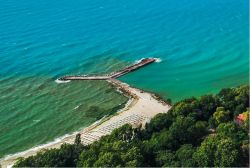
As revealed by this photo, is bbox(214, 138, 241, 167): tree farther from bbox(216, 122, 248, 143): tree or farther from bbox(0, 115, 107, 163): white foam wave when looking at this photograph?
bbox(0, 115, 107, 163): white foam wave

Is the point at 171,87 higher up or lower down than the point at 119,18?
lower down

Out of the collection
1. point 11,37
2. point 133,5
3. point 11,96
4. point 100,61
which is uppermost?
point 133,5

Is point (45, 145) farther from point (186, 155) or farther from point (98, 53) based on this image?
point (98, 53)

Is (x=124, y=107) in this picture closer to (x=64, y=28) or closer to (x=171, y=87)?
(x=171, y=87)

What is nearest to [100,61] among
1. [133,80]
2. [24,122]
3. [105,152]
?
[133,80]

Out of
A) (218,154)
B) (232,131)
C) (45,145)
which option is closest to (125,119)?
(45,145)

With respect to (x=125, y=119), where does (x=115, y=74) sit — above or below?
above
